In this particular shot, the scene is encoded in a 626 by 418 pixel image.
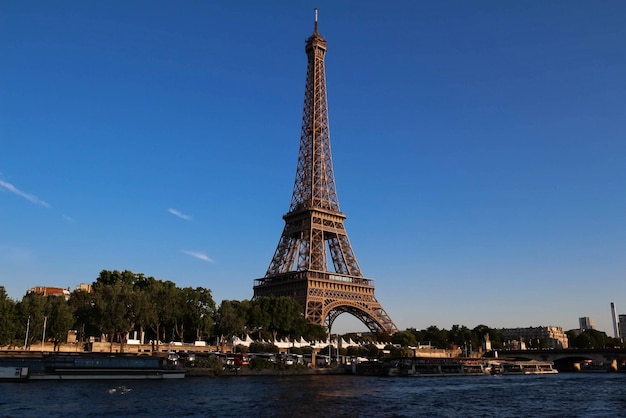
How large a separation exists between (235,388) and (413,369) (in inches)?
1814

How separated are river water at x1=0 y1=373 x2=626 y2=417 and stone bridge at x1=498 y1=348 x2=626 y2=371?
68.8 m

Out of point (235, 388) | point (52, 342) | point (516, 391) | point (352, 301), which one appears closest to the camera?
point (235, 388)

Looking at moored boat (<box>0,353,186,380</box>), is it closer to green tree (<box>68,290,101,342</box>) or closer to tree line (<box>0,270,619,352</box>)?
tree line (<box>0,270,619,352</box>)

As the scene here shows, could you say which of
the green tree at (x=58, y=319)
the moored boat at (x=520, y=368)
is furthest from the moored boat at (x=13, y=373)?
the moored boat at (x=520, y=368)

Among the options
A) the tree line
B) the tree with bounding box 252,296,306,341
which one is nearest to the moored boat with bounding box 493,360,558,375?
the tree line

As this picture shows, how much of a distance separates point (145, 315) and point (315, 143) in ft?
218

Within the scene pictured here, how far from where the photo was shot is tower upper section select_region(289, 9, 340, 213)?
138 meters

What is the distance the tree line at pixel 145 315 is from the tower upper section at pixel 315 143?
31.0 meters

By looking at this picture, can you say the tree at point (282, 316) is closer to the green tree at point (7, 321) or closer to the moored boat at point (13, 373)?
the green tree at point (7, 321)

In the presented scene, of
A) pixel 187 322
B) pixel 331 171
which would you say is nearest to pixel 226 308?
pixel 187 322

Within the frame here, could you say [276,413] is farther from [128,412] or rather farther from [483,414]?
[483,414]

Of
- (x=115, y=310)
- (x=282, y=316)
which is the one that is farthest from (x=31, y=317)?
(x=282, y=316)

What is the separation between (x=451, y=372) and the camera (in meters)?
107

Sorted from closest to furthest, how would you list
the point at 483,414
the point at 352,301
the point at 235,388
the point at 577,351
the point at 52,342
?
the point at 483,414
the point at 235,388
the point at 52,342
the point at 352,301
the point at 577,351
